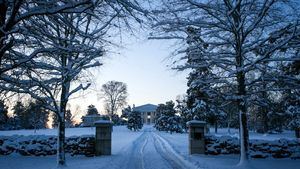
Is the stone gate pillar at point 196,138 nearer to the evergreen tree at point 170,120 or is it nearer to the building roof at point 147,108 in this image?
the evergreen tree at point 170,120

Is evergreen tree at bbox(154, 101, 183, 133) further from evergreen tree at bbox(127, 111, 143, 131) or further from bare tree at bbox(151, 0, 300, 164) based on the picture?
bare tree at bbox(151, 0, 300, 164)

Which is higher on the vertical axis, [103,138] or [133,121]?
[103,138]

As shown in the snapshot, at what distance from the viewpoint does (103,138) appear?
60.4 ft

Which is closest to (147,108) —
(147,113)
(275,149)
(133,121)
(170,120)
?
(147,113)

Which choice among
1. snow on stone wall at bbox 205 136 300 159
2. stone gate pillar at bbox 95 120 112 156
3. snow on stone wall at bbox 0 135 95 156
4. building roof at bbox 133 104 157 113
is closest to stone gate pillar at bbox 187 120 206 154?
snow on stone wall at bbox 205 136 300 159

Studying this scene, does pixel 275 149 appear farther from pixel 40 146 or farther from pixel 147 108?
pixel 147 108

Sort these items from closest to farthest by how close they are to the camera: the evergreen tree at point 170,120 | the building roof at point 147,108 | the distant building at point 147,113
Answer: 1. the evergreen tree at point 170,120
2. the distant building at point 147,113
3. the building roof at point 147,108

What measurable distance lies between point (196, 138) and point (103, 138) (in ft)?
17.2

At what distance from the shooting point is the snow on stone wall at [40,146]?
17922 mm

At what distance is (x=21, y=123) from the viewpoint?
7038 centimetres

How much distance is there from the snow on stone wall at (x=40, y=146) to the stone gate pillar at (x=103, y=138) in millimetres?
447

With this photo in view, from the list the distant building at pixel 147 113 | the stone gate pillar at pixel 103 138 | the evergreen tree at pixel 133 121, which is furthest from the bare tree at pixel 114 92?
the distant building at pixel 147 113

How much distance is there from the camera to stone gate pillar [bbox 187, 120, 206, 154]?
57.9 ft

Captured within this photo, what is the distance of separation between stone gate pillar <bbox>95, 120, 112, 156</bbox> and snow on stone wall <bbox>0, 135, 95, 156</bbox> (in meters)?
0.45
